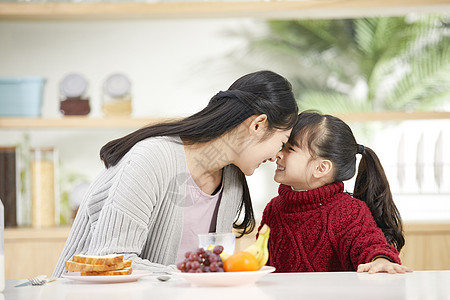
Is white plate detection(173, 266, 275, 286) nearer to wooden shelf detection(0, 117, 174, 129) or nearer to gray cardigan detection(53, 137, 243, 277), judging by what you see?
gray cardigan detection(53, 137, 243, 277)

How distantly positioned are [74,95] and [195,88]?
1.32 meters

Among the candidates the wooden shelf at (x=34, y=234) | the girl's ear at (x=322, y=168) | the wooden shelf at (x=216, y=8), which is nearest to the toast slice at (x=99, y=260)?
the girl's ear at (x=322, y=168)

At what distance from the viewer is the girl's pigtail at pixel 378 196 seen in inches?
83.9

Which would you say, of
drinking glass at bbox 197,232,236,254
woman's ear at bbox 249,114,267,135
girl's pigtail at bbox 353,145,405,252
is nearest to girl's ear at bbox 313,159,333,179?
girl's pigtail at bbox 353,145,405,252

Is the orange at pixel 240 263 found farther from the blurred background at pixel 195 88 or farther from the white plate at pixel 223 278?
the blurred background at pixel 195 88

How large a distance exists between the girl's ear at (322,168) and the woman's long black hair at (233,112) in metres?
0.24

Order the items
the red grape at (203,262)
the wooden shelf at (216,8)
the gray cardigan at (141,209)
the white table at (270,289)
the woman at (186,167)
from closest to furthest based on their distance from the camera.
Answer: the white table at (270,289) → the red grape at (203,262) → the gray cardigan at (141,209) → the woman at (186,167) → the wooden shelf at (216,8)

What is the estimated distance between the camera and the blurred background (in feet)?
10.9

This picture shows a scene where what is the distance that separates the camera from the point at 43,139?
13.3 feet

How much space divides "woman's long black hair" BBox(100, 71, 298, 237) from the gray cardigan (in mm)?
48

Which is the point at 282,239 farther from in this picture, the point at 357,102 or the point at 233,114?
the point at 357,102

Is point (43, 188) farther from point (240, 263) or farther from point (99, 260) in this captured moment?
point (240, 263)

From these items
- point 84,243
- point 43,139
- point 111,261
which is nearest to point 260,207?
point 43,139

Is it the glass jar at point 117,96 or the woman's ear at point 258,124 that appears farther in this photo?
the glass jar at point 117,96
